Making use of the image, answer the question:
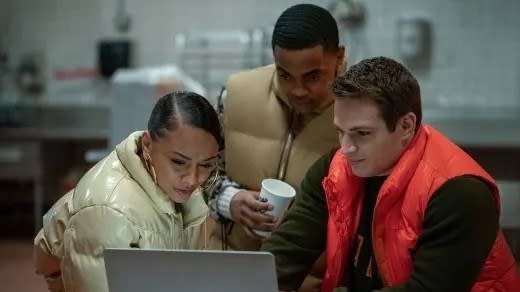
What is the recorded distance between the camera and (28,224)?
19.0 feet

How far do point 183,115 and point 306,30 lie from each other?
0.52 metres

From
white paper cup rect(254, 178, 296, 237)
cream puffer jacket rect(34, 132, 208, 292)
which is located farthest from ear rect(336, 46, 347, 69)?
cream puffer jacket rect(34, 132, 208, 292)

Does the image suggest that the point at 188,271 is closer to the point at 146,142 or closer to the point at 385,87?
the point at 146,142

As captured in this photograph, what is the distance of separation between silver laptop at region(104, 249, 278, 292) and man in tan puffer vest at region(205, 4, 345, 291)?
20.9 inches

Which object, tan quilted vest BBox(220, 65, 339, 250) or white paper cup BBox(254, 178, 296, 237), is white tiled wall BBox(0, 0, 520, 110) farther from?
white paper cup BBox(254, 178, 296, 237)

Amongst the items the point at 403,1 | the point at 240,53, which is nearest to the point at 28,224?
the point at 240,53

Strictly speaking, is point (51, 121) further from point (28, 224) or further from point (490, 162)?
point (490, 162)

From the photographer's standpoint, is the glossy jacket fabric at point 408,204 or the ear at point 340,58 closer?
the glossy jacket fabric at point 408,204

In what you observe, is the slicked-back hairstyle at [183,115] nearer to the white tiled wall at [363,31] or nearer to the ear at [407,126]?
the ear at [407,126]

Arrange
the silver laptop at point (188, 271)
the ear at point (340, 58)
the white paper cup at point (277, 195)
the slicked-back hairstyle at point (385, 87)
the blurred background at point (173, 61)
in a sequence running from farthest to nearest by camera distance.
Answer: the blurred background at point (173, 61) < the ear at point (340, 58) < the white paper cup at point (277, 195) < the slicked-back hairstyle at point (385, 87) < the silver laptop at point (188, 271)

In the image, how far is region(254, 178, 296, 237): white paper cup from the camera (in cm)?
184

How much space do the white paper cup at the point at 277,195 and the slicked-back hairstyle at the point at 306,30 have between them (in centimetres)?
34

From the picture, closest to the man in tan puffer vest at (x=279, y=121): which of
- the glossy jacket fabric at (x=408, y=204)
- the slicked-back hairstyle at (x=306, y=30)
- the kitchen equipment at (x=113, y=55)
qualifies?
the slicked-back hairstyle at (x=306, y=30)

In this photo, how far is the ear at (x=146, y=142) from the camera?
156cm
